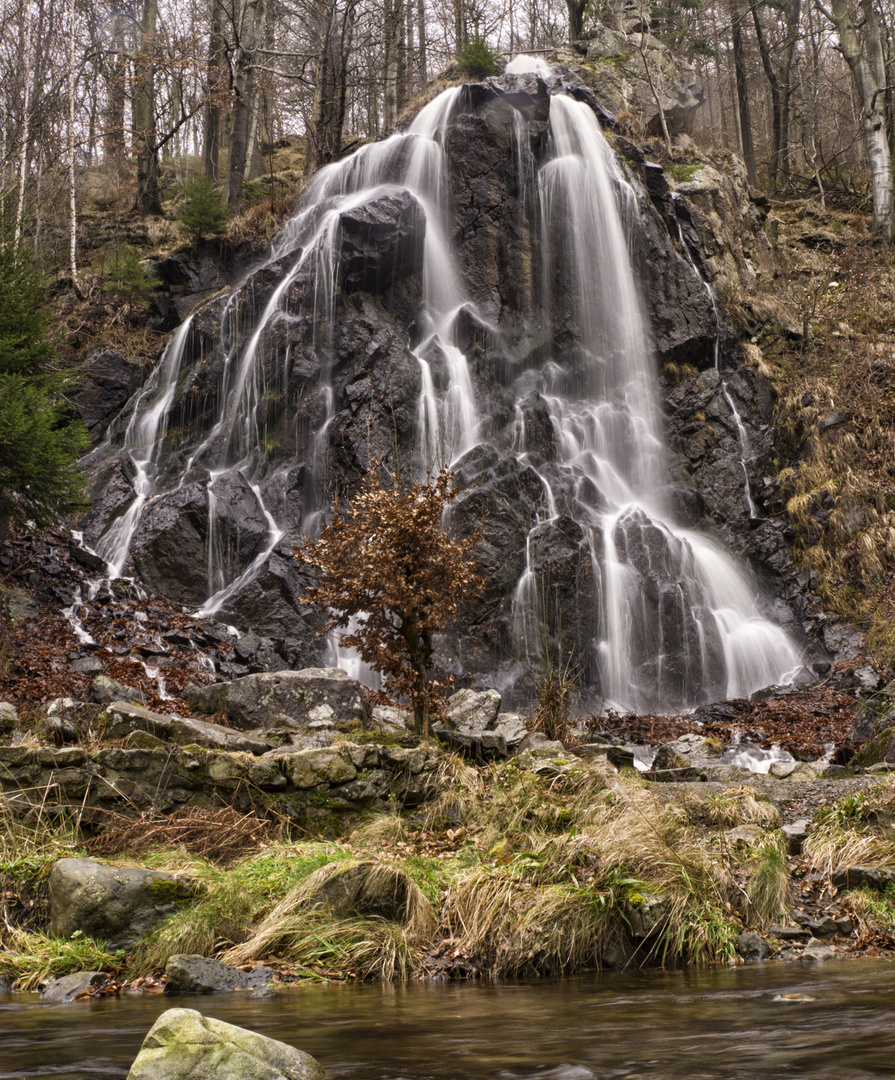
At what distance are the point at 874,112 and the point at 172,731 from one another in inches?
975

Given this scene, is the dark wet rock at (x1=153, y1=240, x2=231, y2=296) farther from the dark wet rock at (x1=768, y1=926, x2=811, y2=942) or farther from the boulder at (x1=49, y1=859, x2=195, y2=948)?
the dark wet rock at (x1=768, y1=926, x2=811, y2=942)

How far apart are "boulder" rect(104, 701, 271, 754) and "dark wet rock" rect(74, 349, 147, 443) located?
45.9 feet

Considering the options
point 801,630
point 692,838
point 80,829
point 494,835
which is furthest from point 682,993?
point 801,630

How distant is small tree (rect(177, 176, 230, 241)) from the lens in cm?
2328

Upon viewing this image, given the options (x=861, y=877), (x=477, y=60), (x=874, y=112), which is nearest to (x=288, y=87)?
(x=477, y=60)

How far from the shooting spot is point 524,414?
63.3 ft

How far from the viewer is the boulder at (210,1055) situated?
2.81 m

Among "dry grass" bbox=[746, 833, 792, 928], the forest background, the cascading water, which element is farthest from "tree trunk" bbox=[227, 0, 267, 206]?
"dry grass" bbox=[746, 833, 792, 928]

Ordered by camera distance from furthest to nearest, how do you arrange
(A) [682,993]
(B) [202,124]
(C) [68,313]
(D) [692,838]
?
(B) [202,124]
(C) [68,313]
(D) [692,838]
(A) [682,993]

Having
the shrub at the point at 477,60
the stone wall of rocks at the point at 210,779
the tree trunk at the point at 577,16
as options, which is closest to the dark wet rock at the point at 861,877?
the stone wall of rocks at the point at 210,779

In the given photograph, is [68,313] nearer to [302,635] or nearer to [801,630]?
[302,635]

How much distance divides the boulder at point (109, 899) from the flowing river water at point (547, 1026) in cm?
58

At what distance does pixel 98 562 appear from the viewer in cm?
1584

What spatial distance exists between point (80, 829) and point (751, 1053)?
204 inches
